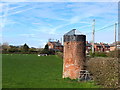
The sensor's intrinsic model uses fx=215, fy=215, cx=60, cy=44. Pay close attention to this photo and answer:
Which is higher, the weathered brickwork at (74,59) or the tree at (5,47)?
the tree at (5,47)

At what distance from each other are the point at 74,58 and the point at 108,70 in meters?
3.98

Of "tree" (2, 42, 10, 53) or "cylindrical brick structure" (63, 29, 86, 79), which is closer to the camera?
"cylindrical brick structure" (63, 29, 86, 79)

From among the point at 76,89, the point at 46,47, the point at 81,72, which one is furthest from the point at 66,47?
the point at 46,47

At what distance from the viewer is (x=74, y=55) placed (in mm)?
11727

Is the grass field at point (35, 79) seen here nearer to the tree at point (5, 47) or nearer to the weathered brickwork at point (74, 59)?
the weathered brickwork at point (74, 59)

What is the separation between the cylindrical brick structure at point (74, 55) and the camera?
1170cm

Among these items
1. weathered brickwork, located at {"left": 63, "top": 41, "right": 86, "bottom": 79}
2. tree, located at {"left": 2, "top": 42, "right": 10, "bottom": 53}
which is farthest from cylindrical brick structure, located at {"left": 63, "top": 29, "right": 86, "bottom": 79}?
tree, located at {"left": 2, "top": 42, "right": 10, "bottom": 53}

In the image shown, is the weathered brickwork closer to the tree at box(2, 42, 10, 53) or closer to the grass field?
the grass field

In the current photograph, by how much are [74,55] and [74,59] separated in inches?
8.6

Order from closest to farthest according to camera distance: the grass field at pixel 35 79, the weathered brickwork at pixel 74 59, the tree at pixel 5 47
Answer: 1. the grass field at pixel 35 79
2. the weathered brickwork at pixel 74 59
3. the tree at pixel 5 47

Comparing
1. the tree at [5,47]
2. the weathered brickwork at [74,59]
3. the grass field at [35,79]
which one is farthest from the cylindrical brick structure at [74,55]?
the tree at [5,47]

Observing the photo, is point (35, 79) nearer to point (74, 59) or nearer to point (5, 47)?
point (74, 59)

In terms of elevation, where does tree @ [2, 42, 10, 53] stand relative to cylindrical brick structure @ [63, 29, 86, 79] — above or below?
above

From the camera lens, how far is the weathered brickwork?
11.7 meters
